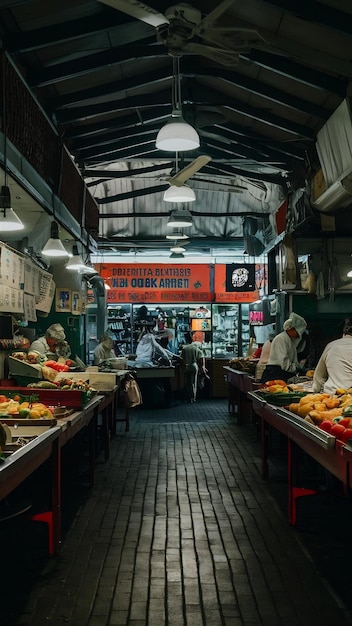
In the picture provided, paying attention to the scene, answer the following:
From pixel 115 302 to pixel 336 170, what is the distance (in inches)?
463

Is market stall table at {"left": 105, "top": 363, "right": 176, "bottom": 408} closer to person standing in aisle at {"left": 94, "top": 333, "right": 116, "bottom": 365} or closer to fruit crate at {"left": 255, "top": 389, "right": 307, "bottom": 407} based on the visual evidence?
person standing in aisle at {"left": 94, "top": 333, "right": 116, "bottom": 365}

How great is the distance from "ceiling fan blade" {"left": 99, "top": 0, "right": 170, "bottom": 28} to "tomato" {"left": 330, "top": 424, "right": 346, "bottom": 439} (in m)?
3.17

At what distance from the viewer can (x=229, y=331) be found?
19.7 meters

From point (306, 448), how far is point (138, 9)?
3456 millimetres

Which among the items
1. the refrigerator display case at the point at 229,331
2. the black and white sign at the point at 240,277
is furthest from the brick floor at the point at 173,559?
the refrigerator display case at the point at 229,331

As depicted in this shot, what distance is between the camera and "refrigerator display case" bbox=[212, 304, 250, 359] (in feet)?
63.9

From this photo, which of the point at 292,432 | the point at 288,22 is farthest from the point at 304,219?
the point at 292,432

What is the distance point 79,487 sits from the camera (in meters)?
7.41

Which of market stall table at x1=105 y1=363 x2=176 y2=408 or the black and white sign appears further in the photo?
the black and white sign

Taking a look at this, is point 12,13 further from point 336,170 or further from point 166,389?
point 166,389

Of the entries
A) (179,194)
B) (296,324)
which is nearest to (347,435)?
(179,194)

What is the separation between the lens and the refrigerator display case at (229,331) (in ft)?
63.9

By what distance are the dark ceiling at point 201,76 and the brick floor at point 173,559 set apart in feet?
12.8

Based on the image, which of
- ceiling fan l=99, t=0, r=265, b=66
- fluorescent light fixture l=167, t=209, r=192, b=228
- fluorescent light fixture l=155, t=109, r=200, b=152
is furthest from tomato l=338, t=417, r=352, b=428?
fluorescent light fixture l=167, t=209, r=192, b=228
